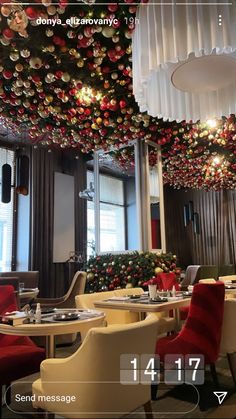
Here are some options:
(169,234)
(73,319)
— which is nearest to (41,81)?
(73,319)

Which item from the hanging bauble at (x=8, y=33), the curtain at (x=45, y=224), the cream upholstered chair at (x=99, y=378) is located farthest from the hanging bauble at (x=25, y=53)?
the curtain at (x=45, y=224)

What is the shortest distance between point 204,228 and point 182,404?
9.21 metres

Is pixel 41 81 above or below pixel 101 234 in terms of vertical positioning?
above

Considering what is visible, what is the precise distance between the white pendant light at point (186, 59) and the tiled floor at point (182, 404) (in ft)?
8.67

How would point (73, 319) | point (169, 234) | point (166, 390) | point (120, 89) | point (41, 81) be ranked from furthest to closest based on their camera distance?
point (169, 234) → point (120, 89) → point (41, 81) → point (166, 390) → point (73, 319)

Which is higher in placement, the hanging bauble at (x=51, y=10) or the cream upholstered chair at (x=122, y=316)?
the hanging bauble at (x=51, y=10)

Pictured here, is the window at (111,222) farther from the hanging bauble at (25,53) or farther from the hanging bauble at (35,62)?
the hanging bauble at (25,53)

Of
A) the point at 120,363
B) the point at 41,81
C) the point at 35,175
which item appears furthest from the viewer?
the point at 35,175

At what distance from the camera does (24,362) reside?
2461 millimetres

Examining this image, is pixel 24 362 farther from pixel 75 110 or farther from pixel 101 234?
pixel 101 234

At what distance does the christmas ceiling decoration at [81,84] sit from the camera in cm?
333

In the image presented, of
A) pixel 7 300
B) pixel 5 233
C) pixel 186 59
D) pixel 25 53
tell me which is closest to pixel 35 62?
pixel 25 53

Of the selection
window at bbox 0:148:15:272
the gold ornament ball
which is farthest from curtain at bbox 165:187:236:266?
the gold ornament ball

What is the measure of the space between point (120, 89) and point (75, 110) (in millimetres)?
782
